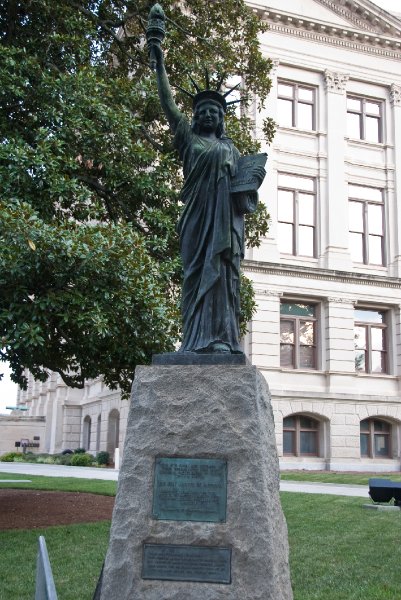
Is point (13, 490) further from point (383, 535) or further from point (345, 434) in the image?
point (345, 434)

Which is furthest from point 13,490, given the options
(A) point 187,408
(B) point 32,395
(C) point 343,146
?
(B) point 32,395

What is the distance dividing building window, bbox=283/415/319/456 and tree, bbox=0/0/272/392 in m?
14.7

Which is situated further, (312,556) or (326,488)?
(326,488)

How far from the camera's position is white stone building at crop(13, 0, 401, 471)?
92.1ft

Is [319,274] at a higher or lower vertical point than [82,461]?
higher

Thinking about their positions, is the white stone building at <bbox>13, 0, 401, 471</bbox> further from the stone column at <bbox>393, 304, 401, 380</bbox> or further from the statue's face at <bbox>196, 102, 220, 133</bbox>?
the statue's face at <bbox>196, 102, 220, 133</bbox>

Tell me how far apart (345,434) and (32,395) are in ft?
130

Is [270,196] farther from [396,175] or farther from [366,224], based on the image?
[396,175]

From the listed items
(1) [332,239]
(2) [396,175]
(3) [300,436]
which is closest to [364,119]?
(2) [396,175]

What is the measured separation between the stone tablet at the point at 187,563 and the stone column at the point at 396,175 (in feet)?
87.0

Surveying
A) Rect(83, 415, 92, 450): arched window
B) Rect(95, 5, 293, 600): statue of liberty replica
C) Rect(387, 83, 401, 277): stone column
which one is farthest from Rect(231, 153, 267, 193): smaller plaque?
Rect(83, 415, 92, 450): arched window

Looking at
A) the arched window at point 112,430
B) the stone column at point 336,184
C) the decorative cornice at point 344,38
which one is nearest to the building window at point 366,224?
the stone column at point 336,184

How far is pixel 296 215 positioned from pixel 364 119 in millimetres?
5911

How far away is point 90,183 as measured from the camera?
1301 cm
